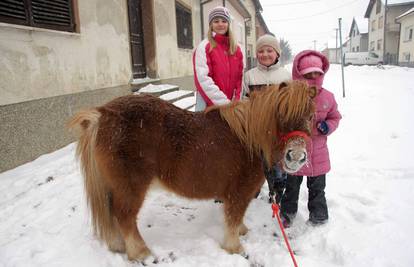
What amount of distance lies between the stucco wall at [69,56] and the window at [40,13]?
0.40 ft

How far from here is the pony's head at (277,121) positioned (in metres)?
2.03

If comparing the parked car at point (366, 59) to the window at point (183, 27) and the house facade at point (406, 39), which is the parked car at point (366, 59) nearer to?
the house facade at point (406, 39)

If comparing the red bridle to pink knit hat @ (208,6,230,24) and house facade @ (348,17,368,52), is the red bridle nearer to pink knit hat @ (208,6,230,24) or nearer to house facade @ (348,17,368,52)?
pink knit hat @ (208,6,230,24)

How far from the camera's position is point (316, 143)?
2742mm

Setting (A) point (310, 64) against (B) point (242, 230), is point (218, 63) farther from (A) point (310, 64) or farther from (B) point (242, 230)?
(B) point (242, 230)

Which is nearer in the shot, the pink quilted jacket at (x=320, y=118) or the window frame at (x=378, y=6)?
the pink quilted jacket at (x=320, y=118)

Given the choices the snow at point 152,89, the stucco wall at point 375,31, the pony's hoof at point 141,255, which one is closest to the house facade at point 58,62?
the snow at point 152,89

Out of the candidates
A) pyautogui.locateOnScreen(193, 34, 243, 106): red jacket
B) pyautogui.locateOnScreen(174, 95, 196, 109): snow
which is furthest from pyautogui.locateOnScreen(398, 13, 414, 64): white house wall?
pyautogui.locateOnScreen(193, 34, 243, 106): red jacket

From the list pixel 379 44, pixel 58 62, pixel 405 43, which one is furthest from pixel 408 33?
pixel 58 62

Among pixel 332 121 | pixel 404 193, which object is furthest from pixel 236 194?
pixel 404 193

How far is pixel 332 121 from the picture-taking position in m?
2.64

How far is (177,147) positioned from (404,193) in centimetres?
284

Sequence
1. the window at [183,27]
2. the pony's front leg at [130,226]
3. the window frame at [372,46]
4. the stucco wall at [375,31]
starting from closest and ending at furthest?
the pony's front leg at [130,226]
the window at [183,27]
the stucco wall at [375,31]
the window frame at [372,46]

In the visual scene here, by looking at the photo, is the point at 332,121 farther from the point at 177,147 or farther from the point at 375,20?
the point at 375,20
